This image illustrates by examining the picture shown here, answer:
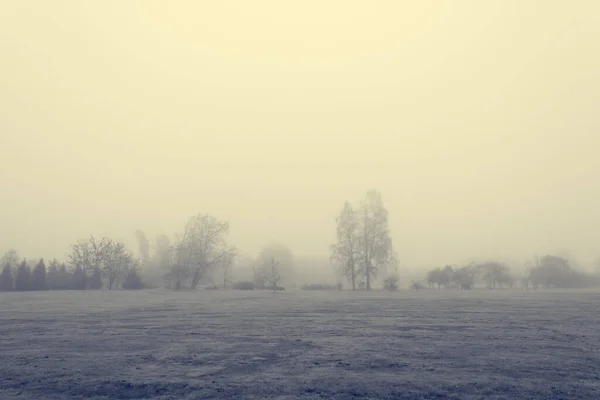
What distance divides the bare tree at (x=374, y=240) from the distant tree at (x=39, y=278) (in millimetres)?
62548

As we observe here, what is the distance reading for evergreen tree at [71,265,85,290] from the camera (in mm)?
91312

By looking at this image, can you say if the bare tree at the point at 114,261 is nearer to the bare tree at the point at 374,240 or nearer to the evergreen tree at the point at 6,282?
the evergreen tree at the point at 6,282

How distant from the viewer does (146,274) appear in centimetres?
11931

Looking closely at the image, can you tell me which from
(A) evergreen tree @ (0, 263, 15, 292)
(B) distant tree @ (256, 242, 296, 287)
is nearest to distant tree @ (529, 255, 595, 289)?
(B) distant tree @ (256, 242, 296, 287)

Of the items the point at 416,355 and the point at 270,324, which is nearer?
the point at 416,355

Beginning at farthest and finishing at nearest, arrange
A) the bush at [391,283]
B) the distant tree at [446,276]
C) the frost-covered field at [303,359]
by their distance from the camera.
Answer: the distant tree at [446,276] < the bush at [391,283] < the frost-covered field at [303,359]

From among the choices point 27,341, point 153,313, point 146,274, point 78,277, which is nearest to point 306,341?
point 27,341

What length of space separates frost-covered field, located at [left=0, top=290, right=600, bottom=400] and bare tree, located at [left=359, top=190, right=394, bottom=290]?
2186 inches

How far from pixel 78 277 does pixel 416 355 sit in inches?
3584

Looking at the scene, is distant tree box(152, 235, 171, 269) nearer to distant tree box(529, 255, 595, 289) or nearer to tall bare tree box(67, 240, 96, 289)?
tall bare tree box(67, 240, 96, 289)

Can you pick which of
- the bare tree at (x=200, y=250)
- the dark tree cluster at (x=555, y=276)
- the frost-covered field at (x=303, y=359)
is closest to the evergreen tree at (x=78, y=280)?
the bare tree at (x=200, y=250)

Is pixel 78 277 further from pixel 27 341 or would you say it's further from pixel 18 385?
pixel 18 385

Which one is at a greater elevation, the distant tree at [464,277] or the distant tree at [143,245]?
the distant tree at [143,245]

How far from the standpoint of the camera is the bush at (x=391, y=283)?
268ft
